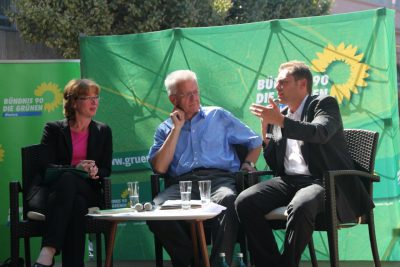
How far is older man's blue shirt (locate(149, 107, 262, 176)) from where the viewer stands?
520cm

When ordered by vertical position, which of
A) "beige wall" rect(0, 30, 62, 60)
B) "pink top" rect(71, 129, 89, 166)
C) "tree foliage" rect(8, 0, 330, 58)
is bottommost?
"pink top" rect(71, 129, 89, 166)

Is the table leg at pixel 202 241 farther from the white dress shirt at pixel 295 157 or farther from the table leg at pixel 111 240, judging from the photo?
the white dress shirt at pixel 295 157

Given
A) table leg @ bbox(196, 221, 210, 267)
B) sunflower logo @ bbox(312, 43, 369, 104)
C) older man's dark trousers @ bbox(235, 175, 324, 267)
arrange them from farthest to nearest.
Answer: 1. sunflower logo @ bbox(312, 43, 369, 104)
2. older man's dark trousers @ bbox(235, 175, 324, 267)
3. table leg @ bbox(196, 221, 210, 267)

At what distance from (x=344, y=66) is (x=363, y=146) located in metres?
0.82

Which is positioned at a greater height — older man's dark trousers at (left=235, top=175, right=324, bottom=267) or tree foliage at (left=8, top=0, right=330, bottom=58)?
tree foliage at (left=8, top=0, right=330, bottom=58)

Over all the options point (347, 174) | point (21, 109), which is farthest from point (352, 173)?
point (21, 109)

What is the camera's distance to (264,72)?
5672 mm

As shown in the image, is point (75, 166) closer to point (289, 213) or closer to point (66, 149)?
point (66, 149)

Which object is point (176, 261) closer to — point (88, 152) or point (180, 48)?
point (88, 152)

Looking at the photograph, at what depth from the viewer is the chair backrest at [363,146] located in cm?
476

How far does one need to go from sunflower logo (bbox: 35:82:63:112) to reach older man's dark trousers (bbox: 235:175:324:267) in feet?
6.72

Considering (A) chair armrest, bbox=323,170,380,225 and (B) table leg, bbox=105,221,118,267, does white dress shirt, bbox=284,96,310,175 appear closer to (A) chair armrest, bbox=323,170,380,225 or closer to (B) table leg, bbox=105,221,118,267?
(A) chair armrest, bbox=323,170,380,225

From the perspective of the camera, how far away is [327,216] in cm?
442

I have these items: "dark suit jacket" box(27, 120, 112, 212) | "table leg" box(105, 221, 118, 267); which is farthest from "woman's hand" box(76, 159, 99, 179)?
"table leg" box(105, 221, 118, 267)
